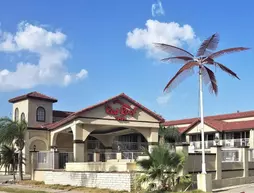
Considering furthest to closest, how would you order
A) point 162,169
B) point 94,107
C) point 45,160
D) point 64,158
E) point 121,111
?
point 121,111 → point 94,107 → point 64,158 → point 45,160 → point 162,169

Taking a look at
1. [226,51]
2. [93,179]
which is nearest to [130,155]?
[93,179]

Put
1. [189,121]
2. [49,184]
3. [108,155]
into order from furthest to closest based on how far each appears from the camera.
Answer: [189,121] → [108,155] → [49,184]

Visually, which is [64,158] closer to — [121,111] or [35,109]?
[121,111]

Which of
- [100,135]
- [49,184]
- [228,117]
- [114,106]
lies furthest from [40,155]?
[228,117]

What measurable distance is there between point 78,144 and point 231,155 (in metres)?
13.6

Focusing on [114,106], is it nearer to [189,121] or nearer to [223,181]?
[223,181]

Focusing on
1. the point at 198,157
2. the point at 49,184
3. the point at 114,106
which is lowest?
the point at 49,184

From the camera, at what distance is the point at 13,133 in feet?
107

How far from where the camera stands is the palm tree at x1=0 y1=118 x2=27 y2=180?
32062mm

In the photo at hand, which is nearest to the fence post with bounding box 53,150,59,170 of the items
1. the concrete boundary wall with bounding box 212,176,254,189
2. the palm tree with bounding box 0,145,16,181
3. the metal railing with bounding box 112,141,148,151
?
the palm tree with bounding box 0,145,16,181

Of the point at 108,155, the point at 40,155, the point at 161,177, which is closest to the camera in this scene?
the point at 161,177

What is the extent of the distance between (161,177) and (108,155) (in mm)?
17031

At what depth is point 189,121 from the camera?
5469cm

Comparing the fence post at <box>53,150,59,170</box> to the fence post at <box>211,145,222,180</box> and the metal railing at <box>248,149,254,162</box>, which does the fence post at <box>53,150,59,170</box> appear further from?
the metal railing at <box>248,149,254,162</box>
